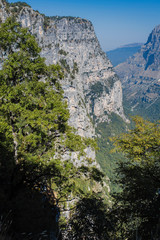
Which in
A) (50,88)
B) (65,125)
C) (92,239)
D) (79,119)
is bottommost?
(92,239)

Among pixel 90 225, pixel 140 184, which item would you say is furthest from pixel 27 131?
pixel 140 184

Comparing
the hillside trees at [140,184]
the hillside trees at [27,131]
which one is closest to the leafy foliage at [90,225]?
the hillside trees at [140,184]

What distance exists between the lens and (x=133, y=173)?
38.3 ft

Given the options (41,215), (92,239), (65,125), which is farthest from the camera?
(65,125)

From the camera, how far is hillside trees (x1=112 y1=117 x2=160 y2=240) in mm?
8430

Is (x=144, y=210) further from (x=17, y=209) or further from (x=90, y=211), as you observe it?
(x=17, y=209)

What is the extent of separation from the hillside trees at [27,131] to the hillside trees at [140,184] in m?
2.23

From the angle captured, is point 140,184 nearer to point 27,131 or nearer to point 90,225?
point 90,225

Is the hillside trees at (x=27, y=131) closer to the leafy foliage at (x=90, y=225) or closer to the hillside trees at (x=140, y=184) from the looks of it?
the leafy foliage at (x=90, y=225)

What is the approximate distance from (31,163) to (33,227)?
307cm

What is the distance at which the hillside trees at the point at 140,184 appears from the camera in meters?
8.43

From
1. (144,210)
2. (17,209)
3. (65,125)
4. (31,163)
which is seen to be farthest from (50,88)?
(144,210)

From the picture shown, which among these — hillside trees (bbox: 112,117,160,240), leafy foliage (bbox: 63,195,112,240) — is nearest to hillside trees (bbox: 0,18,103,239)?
leafy foliage (bbox: 63,195,112,240)

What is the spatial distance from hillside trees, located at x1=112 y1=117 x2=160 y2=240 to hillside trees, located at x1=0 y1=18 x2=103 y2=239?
223cm
